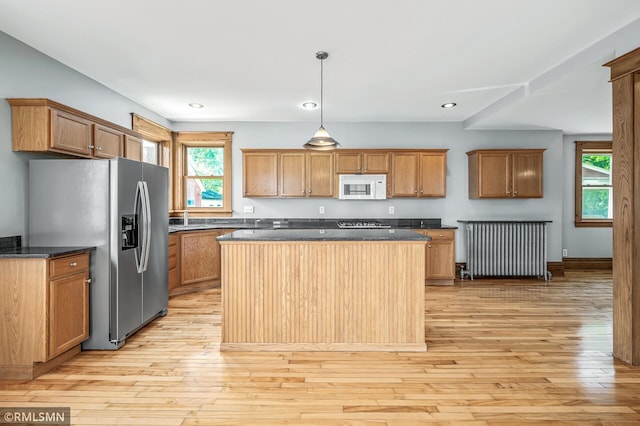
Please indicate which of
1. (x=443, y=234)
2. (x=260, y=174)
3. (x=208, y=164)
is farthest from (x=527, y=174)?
(x=208, y=164)

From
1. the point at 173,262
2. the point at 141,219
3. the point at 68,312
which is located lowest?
the point at 68,312

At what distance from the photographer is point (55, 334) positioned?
2469 millimetres

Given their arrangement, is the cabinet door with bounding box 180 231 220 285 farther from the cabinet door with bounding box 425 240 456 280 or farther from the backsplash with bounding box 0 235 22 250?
the cabinet door with bounding box 425 240 456 280

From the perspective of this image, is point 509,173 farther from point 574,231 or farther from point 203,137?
point 203,137

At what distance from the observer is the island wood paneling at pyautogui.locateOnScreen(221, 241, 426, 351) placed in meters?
2.83

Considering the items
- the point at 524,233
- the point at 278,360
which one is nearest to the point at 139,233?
the point at 278,360

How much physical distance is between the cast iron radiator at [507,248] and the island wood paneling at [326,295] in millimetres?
3171

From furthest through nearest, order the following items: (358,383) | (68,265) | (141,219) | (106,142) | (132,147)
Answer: (132,147) → (106,142) → (141,219) → (68,265) → (358,383)

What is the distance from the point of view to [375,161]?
5387mm

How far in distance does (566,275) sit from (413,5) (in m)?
5.60

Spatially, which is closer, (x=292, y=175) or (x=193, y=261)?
(x=193, y=261)

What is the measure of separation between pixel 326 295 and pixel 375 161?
3.08 m

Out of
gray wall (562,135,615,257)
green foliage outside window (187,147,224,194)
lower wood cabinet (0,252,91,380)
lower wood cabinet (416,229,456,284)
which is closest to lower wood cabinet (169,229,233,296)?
green foliage outside window (187,147,224,194)

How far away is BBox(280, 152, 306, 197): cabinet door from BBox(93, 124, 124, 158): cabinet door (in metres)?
2.31
